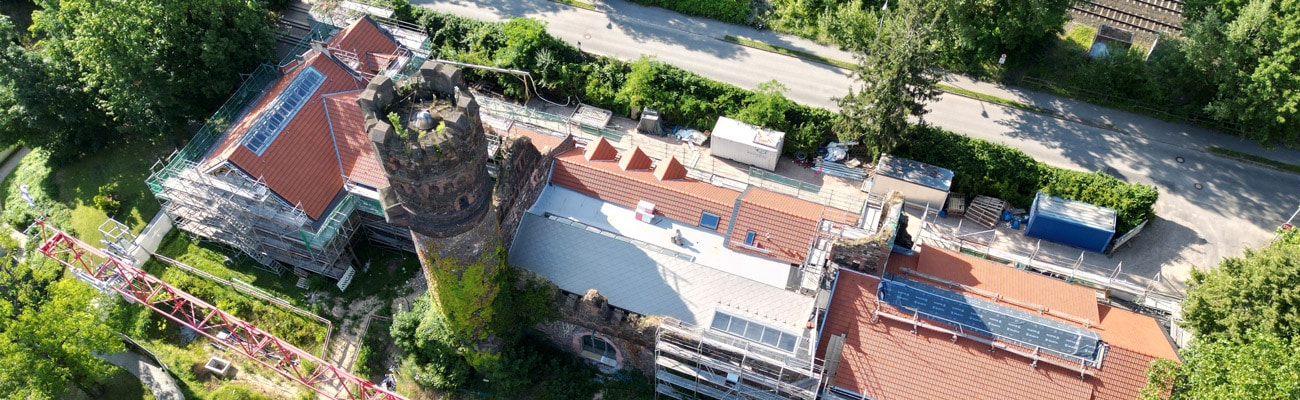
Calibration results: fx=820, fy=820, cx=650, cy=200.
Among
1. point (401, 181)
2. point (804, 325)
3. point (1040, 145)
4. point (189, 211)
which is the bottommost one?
point (189, 211)

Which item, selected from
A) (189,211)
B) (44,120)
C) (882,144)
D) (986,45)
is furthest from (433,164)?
(986,45)

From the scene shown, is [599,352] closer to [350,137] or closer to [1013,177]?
[350,137]

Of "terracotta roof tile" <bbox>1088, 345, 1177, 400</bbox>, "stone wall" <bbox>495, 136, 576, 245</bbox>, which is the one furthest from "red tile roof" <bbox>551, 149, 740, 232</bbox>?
"terracotta roof tile" <bbox>1088, 345, 1177, 400</bbox>

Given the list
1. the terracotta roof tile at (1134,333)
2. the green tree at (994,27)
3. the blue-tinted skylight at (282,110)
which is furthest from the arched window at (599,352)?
the green tree at (994,27)

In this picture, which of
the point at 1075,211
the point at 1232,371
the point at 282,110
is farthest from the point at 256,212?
the point at 1075,211

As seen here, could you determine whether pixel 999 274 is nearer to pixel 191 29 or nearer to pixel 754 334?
pixel 754 334

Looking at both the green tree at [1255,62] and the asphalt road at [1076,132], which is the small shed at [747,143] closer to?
the asphalt road at [1076,132]
